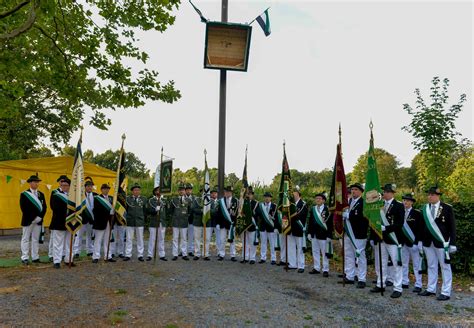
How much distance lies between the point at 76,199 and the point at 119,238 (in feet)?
7.03

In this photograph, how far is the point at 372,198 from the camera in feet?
24.7

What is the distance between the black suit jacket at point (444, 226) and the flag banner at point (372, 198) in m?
1.02

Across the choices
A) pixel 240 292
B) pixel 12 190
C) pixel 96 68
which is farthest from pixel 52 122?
pixel 240 292

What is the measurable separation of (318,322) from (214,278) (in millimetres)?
3253

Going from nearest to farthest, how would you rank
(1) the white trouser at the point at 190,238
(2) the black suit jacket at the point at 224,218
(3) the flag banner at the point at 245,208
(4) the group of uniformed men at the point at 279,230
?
(4) the group of uniformed men at the point at 279,230
(3) the flag banner at the point at 245,208
(2) the black suit jacket at the point at 224,218
(1) the white trouser at the point at 190,238

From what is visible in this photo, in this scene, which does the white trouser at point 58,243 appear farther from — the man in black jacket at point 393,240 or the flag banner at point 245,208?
the man in black jacket at point 393,240

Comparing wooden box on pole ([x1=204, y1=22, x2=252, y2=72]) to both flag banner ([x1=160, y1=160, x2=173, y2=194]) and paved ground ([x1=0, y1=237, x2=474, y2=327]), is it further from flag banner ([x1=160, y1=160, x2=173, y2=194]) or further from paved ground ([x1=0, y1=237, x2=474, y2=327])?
paved ground ([x1=0, y1=237, x2=474, y2=327])

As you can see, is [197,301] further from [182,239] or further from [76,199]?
[182,239]

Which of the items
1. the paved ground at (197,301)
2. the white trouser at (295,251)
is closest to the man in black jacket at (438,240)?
the paved ground at (197,301)

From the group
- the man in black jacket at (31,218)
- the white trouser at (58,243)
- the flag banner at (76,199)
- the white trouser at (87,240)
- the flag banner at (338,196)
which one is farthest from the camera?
the white trouser at (87,240)

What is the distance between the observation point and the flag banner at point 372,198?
24.3 ft

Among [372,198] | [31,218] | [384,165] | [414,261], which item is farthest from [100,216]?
[384,165]

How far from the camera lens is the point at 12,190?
47.1ft

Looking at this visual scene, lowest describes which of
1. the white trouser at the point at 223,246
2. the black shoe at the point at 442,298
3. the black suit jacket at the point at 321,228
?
the black shoe at the point at 442,298
